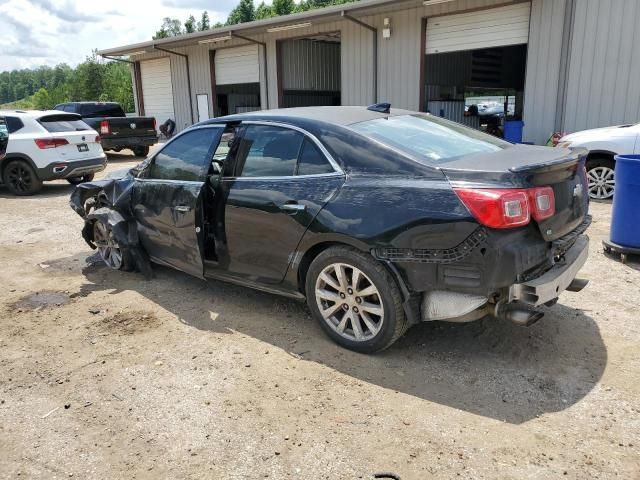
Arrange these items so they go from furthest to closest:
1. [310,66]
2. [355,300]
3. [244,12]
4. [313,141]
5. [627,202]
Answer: [244,12] → [310,66] → [627,202] → [313,141] → [355,300]

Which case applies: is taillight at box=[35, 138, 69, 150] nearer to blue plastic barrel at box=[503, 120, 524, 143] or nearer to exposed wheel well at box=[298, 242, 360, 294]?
exposed wheel well at box=[298, 242, 360, 294]

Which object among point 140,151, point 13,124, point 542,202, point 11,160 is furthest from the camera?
point 140,151

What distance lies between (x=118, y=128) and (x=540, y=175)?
15.1 m

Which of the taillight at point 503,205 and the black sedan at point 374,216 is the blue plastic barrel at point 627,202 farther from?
the taillight at point 503,205

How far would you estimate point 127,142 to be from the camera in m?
16.4

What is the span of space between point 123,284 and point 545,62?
1053cm

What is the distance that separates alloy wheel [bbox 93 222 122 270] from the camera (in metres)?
5.63

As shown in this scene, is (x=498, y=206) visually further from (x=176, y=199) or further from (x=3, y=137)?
(x=3, y=137)

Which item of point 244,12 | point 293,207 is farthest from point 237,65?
point 244,12

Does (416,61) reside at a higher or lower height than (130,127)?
higher

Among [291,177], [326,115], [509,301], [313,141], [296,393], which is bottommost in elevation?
[296,393]

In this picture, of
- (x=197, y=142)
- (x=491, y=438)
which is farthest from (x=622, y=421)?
(x=197, y=142)

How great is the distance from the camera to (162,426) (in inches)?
120

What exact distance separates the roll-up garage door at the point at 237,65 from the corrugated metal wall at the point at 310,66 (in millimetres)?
1053
